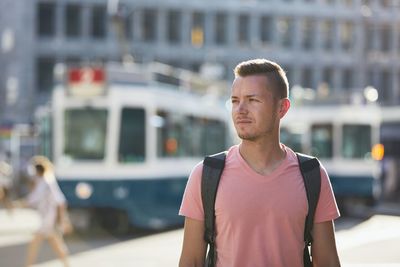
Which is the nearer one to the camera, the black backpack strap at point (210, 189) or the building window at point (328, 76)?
the black backpack strap at point (210, 189)

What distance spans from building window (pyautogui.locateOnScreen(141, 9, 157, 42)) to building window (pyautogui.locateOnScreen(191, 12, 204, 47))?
106 inches

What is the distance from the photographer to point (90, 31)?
60.2 metres

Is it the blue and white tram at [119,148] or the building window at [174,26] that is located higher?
the building window at [174,26]

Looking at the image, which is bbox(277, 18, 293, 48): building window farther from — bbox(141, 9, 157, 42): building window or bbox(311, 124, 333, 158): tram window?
bbox(311, 124, 333, 158): tram window

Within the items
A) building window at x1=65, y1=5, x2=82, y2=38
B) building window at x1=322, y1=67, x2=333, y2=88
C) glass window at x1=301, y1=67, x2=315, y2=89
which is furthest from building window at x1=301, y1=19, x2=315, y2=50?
building window at x1=65, y1=5, x2=82, y2=38

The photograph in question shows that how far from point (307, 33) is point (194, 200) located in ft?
212

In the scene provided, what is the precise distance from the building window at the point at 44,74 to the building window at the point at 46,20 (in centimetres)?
153

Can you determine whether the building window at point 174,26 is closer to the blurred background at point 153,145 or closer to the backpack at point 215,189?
the blurred background at point 153,145

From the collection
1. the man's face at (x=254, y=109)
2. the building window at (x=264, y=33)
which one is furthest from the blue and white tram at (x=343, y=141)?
the building window at (x=264, y=33)

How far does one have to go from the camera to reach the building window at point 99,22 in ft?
197

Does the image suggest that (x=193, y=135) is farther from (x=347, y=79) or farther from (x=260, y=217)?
(x=347, y=79)

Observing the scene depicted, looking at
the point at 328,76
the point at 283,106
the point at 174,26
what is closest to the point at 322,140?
the point at 283,106

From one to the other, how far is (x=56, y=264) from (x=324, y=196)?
12.3 meters

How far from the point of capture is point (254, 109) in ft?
12.5
